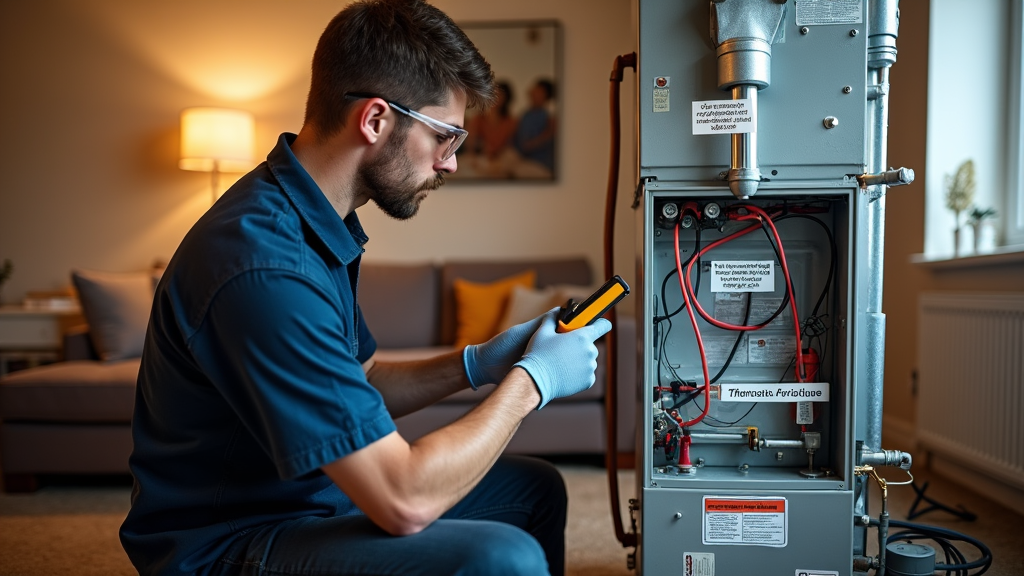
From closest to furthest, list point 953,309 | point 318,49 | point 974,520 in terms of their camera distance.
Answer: point 318,49
point 974,520
point 953,309

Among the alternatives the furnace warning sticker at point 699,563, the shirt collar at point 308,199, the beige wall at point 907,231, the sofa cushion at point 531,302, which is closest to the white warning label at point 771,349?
the furnace warning sticker at point 699,563

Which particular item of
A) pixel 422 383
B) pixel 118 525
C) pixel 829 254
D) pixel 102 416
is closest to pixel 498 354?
pixel 422 383

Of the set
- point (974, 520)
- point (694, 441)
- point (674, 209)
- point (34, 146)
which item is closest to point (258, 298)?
point (674, 209)

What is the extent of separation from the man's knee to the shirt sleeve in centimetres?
18

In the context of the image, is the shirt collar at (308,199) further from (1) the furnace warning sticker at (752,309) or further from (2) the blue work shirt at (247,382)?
(1) the furnace warning sticker at (752,309)

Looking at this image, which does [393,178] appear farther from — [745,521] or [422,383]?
[745,521]

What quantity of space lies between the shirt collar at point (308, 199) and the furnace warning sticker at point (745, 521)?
0.72 metres

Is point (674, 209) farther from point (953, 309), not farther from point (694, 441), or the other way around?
point (953, 309)

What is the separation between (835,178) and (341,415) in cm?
83

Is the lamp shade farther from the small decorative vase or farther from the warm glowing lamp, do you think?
the small decorative vase

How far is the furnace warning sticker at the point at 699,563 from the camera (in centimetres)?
117

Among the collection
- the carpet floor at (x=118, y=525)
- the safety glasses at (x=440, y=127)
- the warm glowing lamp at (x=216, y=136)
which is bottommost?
the carpet floor at (x=118, y=525)

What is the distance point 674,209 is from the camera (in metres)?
1.20

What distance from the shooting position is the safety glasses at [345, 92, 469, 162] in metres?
1.01
